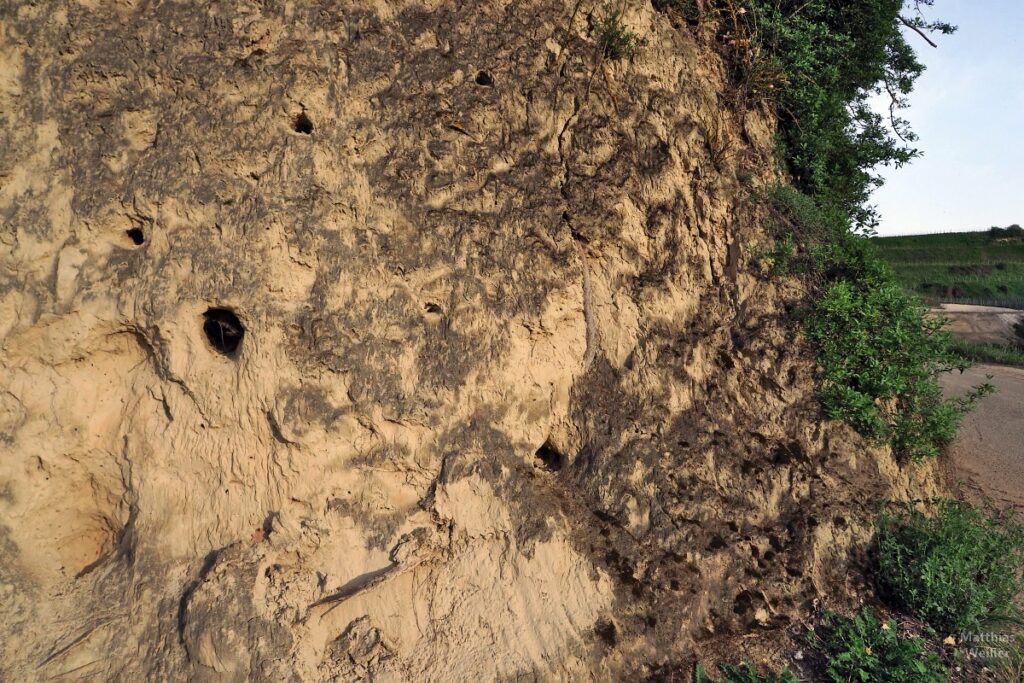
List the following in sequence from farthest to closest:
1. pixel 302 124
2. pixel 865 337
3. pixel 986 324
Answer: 1. pixel 986 324
2. pixel 865 337
3. pixel 302 124

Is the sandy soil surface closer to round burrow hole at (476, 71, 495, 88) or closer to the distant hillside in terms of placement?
the distant hillside

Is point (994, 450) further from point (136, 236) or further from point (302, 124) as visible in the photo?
point (136, 236)

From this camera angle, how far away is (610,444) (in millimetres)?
5125

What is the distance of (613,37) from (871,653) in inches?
189

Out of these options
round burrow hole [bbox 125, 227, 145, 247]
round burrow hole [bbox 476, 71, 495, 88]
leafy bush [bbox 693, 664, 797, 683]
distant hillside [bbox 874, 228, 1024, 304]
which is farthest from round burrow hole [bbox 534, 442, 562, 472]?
distant hillside [bbox 874, 228, 1024, 304]

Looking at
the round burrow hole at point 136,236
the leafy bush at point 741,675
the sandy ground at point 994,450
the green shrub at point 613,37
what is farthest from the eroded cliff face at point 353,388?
the sandy ground at point 994,450

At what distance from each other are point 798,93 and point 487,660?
5.58 metres

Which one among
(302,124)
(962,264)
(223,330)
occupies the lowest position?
(223,330)

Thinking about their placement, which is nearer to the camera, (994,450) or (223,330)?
(223,330)

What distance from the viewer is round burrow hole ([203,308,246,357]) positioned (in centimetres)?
486

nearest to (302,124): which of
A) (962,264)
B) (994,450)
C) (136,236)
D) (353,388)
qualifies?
(136,236)

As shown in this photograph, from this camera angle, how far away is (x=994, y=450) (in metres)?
7.69

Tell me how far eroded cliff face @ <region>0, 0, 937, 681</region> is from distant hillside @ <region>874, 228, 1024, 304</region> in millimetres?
17348

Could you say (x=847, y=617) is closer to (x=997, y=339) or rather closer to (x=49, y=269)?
(x=49, y=269)
